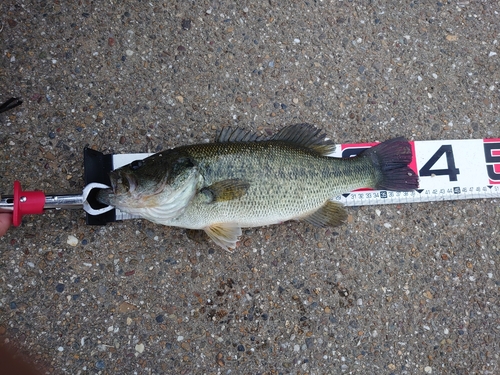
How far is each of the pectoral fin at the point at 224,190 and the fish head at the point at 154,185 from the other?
0.10 m

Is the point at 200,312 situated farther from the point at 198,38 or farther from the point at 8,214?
the point at 198,38

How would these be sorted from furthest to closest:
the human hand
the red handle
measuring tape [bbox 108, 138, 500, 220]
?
measuring tape [bbox 108, 138, 500, 220]
the human hand
the red handle

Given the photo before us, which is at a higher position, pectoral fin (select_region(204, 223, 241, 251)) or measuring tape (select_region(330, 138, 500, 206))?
measuring tape (select_region(330, 138, 500, 206))

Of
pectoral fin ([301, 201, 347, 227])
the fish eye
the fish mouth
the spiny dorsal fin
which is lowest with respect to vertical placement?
pectoral fin ([301, 201, 347, 227])

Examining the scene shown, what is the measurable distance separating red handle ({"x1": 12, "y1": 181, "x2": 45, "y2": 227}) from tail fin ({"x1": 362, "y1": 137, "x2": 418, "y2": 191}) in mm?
2167

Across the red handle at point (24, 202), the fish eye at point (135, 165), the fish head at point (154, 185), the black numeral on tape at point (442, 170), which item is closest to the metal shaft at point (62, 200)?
the red handle at point (24, 202)

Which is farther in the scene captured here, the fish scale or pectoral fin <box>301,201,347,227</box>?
pectoral fin <box>301,201,347,227</box>

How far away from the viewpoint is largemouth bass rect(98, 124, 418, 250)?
96.6 inches

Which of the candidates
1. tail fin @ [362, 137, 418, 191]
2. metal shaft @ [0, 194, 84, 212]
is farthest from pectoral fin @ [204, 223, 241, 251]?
tail fin @ [362, 137, 418, 191]

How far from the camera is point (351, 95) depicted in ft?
10.5

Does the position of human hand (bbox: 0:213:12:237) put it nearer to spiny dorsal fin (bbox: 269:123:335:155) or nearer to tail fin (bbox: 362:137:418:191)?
spiny dorsal fin (bbox: 269:123:335:155)

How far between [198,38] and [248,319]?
2203 millimetres

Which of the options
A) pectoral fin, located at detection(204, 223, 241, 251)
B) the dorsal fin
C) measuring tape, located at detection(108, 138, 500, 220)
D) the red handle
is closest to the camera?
the red handle

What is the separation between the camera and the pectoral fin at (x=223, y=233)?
2.66 metres
